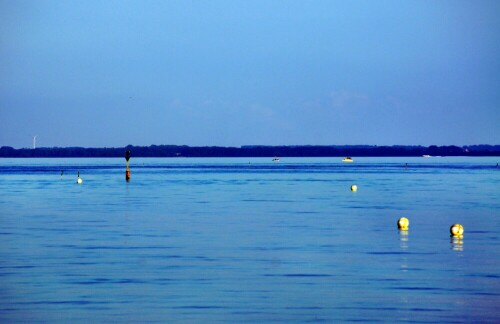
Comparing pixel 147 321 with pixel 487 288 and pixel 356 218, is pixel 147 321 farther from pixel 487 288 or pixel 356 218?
pixel 356 218

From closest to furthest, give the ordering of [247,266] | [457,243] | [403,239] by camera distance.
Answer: [247,266] < [457,243] < [403,239]

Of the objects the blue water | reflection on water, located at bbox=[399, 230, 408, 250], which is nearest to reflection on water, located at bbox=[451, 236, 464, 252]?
the blue water

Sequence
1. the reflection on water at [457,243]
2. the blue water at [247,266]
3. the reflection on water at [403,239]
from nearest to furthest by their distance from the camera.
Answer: the blue water at [247,266], the reflection on water at [457,243], the reflection on water at [403,239]

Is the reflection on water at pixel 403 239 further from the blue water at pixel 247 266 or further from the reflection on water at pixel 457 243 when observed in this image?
the reflection on water at pixel 457 243

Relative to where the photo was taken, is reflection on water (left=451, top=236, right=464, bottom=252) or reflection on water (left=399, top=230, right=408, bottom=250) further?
reflection on water (left=399, top=230, right=408, bottom=250)

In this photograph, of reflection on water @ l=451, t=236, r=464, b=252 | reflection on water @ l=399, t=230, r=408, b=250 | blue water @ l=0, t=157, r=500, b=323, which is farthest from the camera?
reflection on water @ l=399, t=230, r=408, b=250

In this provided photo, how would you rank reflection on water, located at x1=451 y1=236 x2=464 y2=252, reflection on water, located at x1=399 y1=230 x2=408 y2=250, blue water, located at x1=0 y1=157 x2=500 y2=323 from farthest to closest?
1. reflection on water, located at x1=399 y1=230 x2=408 y2=250
2. reflection on water, located at x1=451 y1=236 x2=464 y2=252
3. blue water, located at x1=0 y1=157 x2=500 y2=323

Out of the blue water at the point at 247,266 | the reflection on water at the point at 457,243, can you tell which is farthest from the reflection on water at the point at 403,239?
the reflection on water at the point at 457,243

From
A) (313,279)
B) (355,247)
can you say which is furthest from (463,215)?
(313,279)

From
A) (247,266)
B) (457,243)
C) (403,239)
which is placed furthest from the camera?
(403,239)

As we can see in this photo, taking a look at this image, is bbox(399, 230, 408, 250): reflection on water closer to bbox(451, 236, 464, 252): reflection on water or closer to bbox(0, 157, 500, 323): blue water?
bbox(0, 157, 500, 323): blue water

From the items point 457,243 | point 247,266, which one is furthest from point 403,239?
point 247,266

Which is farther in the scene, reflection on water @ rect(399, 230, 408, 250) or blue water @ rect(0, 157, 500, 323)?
reflection on water @ rect(399, 230, 408, 250)

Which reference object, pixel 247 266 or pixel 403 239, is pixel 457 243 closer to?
pixel 403 239
